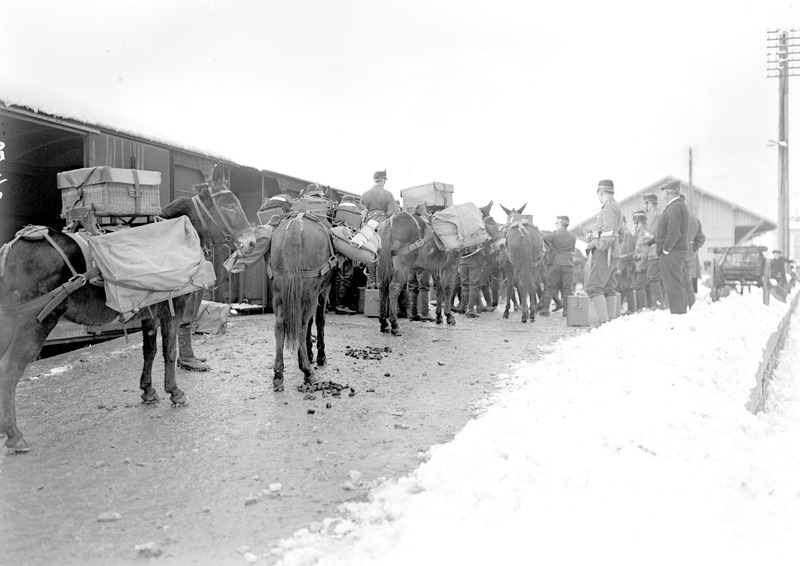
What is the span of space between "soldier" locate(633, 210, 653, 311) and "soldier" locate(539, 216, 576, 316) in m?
1.54

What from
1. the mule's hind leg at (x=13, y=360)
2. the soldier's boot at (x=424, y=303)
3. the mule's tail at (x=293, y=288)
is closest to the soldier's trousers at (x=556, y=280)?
the soldier's boot at (x=424, y=303)

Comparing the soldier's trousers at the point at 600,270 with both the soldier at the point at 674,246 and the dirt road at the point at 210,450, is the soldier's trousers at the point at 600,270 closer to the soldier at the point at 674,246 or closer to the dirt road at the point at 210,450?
the soldier at the point at 674,246

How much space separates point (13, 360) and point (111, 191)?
70.0 inches

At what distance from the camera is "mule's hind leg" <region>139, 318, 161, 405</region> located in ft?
17.8

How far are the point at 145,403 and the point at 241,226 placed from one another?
1980 mm

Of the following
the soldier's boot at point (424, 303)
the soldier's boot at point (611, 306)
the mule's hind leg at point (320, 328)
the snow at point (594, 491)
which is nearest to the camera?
the snow at point (594, 491)

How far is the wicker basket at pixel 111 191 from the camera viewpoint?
5.20m

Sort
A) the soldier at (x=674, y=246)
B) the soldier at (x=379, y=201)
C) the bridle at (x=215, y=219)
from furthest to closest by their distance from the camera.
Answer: the soldier at (x=379, y=201)
the soldier at (x=674, y=246)
the bridle at (x=215, y=219)

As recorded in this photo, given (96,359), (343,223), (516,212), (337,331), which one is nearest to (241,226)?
(343,223)

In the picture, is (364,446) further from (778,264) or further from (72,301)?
(778,264)

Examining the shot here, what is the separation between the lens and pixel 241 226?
582 cm

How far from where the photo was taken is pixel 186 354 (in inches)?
285

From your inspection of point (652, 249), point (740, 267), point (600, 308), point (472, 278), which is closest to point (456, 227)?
point (600, 308)

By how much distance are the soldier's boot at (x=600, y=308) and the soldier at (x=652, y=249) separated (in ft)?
4.27
